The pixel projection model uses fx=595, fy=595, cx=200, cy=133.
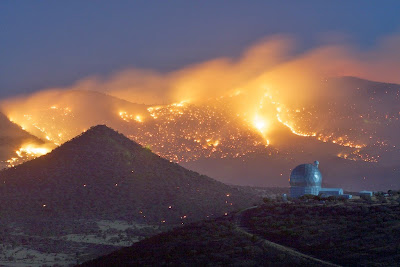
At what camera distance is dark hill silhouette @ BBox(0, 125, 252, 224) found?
79000 millimetres

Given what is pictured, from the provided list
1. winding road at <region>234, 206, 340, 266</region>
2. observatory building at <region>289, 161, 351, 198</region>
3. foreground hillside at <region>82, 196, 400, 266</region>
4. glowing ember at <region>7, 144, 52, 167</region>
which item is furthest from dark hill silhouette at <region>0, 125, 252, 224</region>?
glowing ember at <region>7, 144, 52, 167</region>

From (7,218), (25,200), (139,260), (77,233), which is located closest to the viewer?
(139,260)

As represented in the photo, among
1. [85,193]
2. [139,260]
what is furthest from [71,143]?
[139,260]

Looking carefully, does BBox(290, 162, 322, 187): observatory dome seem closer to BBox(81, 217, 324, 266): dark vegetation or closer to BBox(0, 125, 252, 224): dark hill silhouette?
BBox(0, 125, 252, 224): dark hill silhouette

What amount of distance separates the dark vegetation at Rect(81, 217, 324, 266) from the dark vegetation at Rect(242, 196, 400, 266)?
2.75 metres

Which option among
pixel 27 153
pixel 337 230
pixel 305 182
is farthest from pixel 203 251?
pixel 27 153

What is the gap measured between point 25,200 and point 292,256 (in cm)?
5122

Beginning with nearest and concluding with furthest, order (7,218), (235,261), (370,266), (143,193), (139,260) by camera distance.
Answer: (370,266) < (235,261) < (139,260) < (7,218) < (143,193)

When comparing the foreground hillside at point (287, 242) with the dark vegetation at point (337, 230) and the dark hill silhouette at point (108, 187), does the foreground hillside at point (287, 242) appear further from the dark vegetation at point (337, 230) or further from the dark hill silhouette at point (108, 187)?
the dark hill silhouette at point (108, 187)

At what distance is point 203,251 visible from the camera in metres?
43.0

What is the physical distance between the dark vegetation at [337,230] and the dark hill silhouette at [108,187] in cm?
2429

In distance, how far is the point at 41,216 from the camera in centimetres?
7594

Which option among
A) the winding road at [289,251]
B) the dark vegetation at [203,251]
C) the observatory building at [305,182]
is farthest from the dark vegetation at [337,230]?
the observatory building at [305,182]

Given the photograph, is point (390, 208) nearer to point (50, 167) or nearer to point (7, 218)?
point (7, 218)
